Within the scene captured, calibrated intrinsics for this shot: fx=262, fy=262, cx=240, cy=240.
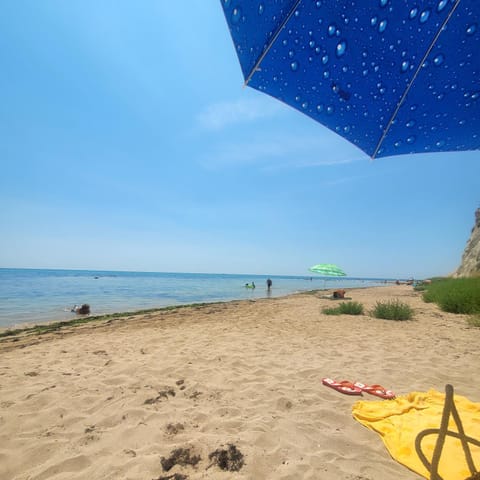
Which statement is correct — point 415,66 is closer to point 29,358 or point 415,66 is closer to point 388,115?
point 388,115

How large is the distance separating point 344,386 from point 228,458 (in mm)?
1886

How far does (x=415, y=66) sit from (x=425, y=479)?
2900 mm

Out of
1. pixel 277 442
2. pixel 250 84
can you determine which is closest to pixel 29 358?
pixel 277 442

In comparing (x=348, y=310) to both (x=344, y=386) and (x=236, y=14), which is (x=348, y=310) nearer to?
(x=344, y=386)

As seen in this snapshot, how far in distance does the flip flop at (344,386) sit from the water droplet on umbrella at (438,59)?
10.9ft

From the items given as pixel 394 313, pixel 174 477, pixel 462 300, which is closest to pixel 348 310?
pixel 394 313

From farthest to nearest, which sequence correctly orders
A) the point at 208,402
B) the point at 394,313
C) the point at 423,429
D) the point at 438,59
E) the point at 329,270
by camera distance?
the point at 329,270 < the point at 394,313 < the point at 208,402 < the point at 423,429 < the point at 438,59

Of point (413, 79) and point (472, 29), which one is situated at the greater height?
point (472, 29)

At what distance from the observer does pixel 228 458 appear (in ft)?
6.87

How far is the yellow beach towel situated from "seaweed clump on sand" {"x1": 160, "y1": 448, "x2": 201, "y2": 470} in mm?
1602

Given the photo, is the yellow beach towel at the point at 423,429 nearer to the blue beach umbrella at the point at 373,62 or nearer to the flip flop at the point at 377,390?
the flip flop at the point at 377,390

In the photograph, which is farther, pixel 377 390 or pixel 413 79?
pixel 377 390

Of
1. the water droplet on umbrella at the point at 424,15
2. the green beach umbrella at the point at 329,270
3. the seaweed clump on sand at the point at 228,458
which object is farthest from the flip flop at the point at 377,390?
the green beach umbrella at the point at 329,270

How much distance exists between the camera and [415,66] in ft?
5.84
